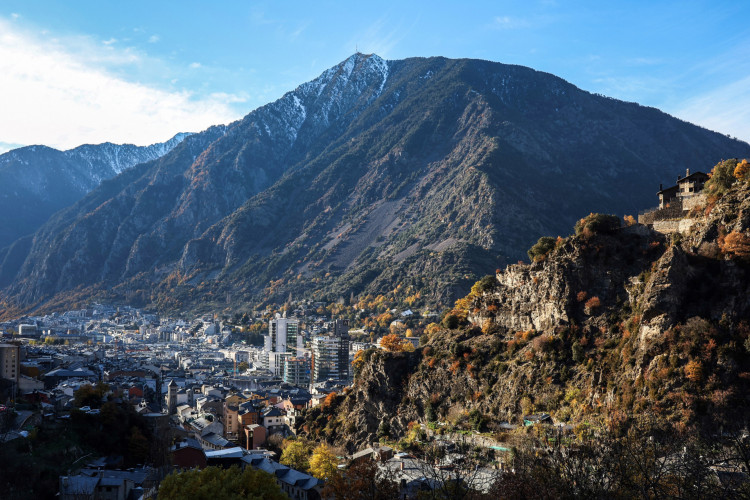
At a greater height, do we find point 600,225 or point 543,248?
point 600,225

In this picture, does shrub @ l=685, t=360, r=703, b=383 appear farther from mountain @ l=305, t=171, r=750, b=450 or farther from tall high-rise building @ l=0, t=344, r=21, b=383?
tall high-rise building @ l=0, t=344, r=21, b=383

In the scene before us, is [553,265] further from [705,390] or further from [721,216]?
[705,390]

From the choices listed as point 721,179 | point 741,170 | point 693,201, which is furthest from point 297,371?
point 741,170

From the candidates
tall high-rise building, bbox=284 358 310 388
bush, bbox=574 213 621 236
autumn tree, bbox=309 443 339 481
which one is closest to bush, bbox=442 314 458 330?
bush, bbox=574 213 621 236

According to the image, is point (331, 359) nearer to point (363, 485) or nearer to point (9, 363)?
point (9, 363)

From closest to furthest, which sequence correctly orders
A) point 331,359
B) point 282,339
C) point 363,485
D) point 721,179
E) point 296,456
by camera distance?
point 363,485 < point 721,179 < point 296,456 < point 331,359 < point 282,339

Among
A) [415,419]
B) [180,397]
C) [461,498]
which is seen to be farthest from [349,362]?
[461,498]

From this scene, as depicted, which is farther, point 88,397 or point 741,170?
point 88,397

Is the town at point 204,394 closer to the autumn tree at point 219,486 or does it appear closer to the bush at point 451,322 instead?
the autumn tree at point 219,486
